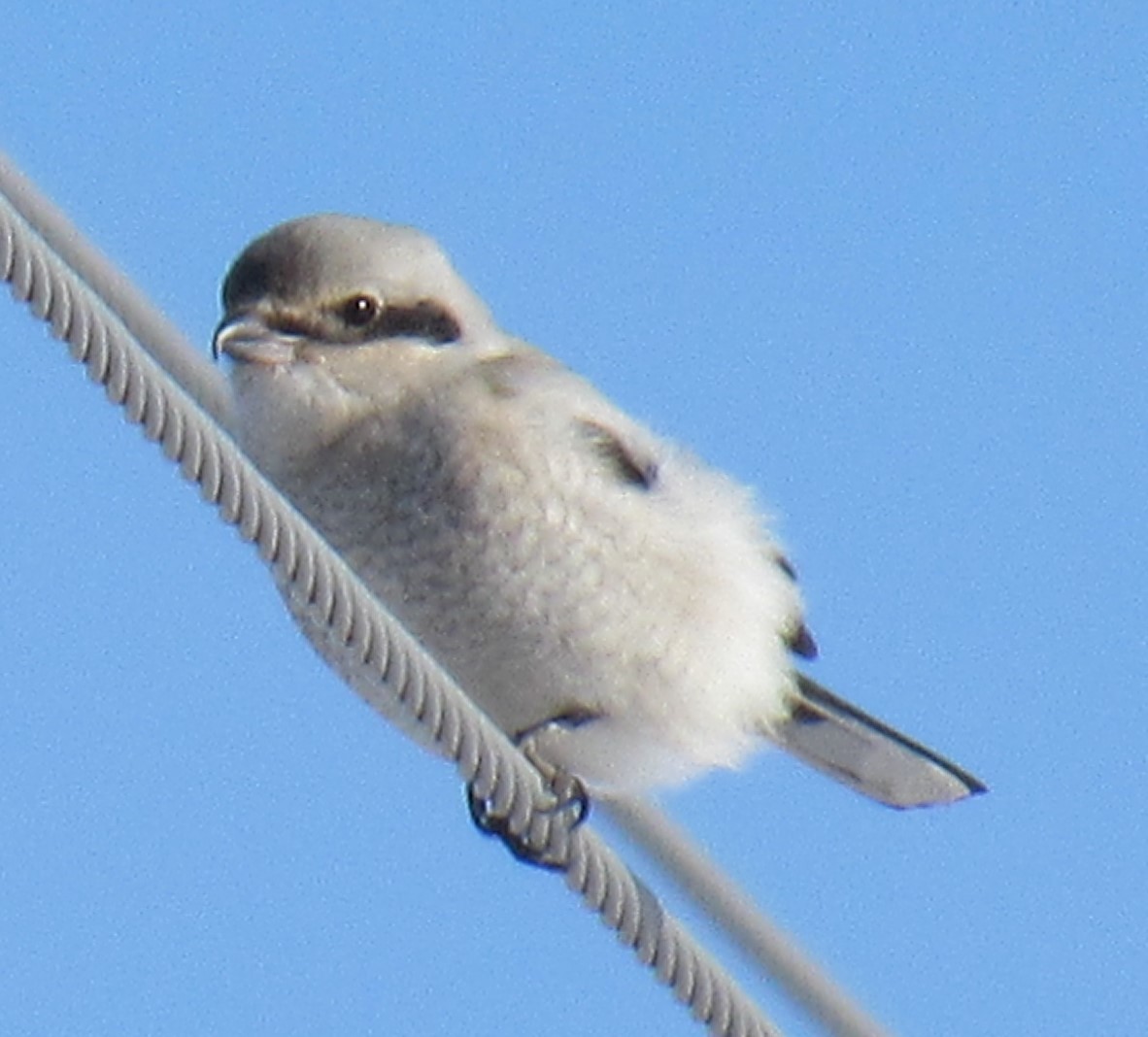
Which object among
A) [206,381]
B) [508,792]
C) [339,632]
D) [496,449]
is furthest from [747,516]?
[339,632]

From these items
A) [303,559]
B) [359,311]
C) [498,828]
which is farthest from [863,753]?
[303,559]

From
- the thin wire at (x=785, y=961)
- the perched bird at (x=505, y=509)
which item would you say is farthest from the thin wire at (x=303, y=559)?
the perched bird at (x=505, y=509)

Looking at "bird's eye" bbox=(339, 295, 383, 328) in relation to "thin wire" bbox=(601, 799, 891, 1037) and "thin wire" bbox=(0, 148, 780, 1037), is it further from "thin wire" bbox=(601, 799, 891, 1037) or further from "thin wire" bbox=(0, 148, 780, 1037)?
"thin wire" bbox=(601, 799, 891, 1037)

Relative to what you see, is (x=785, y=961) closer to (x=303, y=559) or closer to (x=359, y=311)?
(x=303, y=559)

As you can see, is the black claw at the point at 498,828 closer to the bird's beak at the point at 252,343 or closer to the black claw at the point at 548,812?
the black claw at the point at 548,812

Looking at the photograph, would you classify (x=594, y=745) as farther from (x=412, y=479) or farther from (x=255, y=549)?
(x=255, y=549)

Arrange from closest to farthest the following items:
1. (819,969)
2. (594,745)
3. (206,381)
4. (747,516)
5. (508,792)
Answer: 1. (508,792)
2. (819,969)
3. (206,381)
4. (594,745)
5. (747,516)

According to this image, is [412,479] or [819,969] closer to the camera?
[819,969]
